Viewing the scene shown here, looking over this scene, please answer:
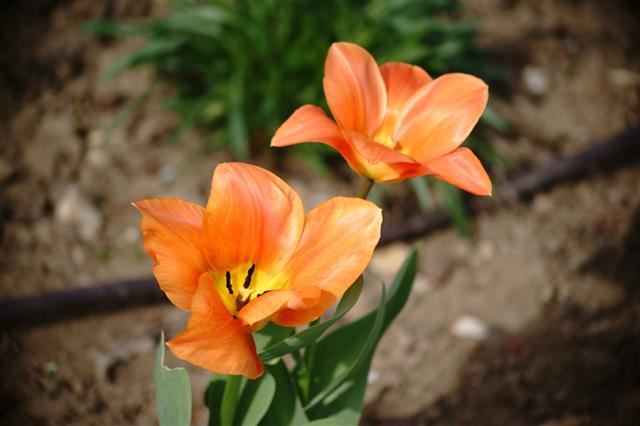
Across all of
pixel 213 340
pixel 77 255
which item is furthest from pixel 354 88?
pixel 77 255

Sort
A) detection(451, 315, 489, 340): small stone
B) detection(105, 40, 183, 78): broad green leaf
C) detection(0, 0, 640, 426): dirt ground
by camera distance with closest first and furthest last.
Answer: detection(0, 0, 640, 426): dirt ground
detection(451, 315, 489, 340): small stone
detection(105, 40, 183, 78): broad green leaf

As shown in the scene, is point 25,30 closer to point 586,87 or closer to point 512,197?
point 512,197

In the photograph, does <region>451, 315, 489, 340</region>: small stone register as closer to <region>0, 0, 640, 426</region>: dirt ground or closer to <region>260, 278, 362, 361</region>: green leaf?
<region>0, 0, 640, 426</region>: dirt ground

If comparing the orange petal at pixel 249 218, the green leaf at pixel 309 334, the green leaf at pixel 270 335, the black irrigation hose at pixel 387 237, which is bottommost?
the black irrigation hose at pixel 387 237

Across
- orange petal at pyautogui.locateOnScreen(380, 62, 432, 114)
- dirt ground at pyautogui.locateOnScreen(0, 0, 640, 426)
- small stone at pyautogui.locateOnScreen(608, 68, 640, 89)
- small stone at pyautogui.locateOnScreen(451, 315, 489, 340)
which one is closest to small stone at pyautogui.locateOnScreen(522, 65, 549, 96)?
dirt ground at pyautogui.locateOnScreen(0, 0, 640, 426)

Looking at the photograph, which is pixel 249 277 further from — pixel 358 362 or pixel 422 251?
pixel 422 251

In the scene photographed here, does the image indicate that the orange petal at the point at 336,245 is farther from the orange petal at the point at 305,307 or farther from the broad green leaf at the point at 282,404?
the broad green leaf at the point at 282,404

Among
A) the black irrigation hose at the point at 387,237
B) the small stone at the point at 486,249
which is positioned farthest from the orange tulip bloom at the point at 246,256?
the small stone at the point at 486,249
